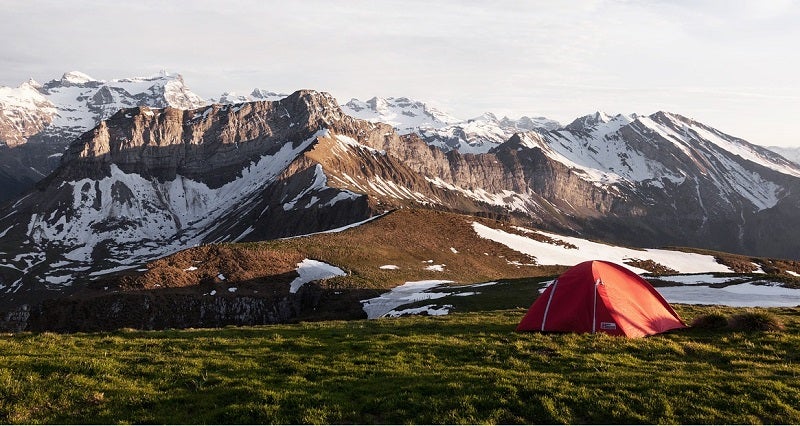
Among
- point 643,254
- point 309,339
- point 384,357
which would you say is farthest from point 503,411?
point 643,254

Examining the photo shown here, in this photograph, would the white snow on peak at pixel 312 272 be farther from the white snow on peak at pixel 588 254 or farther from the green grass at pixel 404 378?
the green grass at pixel 404 378

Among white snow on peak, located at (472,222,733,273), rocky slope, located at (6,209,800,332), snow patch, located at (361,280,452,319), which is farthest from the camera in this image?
white snow on peak, located at (472,222,733,273)

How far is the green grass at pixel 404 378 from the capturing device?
14.8m

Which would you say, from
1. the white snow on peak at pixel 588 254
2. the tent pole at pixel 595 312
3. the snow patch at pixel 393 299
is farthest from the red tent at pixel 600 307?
the white snow on peak at pixel 588 254

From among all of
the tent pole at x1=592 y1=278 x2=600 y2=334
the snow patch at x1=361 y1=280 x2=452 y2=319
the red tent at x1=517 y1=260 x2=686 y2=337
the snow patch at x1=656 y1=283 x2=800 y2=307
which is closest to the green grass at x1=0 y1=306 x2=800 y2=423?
the red tent at x1=517 y1=260 x2=686 y2=337

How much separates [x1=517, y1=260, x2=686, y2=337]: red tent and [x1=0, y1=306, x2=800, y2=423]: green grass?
127cm

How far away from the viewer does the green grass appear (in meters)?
14.8

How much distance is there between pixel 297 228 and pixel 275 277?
11765 centimetres

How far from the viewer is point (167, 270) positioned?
6938cm

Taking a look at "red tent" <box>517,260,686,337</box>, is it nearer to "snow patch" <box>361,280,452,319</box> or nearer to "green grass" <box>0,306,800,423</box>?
"green grass" <box>0,306,800,423</box>

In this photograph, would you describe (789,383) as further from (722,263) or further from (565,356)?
(722,263)

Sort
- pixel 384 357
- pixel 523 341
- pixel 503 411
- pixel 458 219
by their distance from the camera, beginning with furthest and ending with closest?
1. pixel 458 219
2. pixel 523 341
3. pixel 384 357
4. pixel 503 411

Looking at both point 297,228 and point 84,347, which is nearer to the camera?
point 84,347

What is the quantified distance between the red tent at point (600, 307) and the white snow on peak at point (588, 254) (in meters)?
76.4
